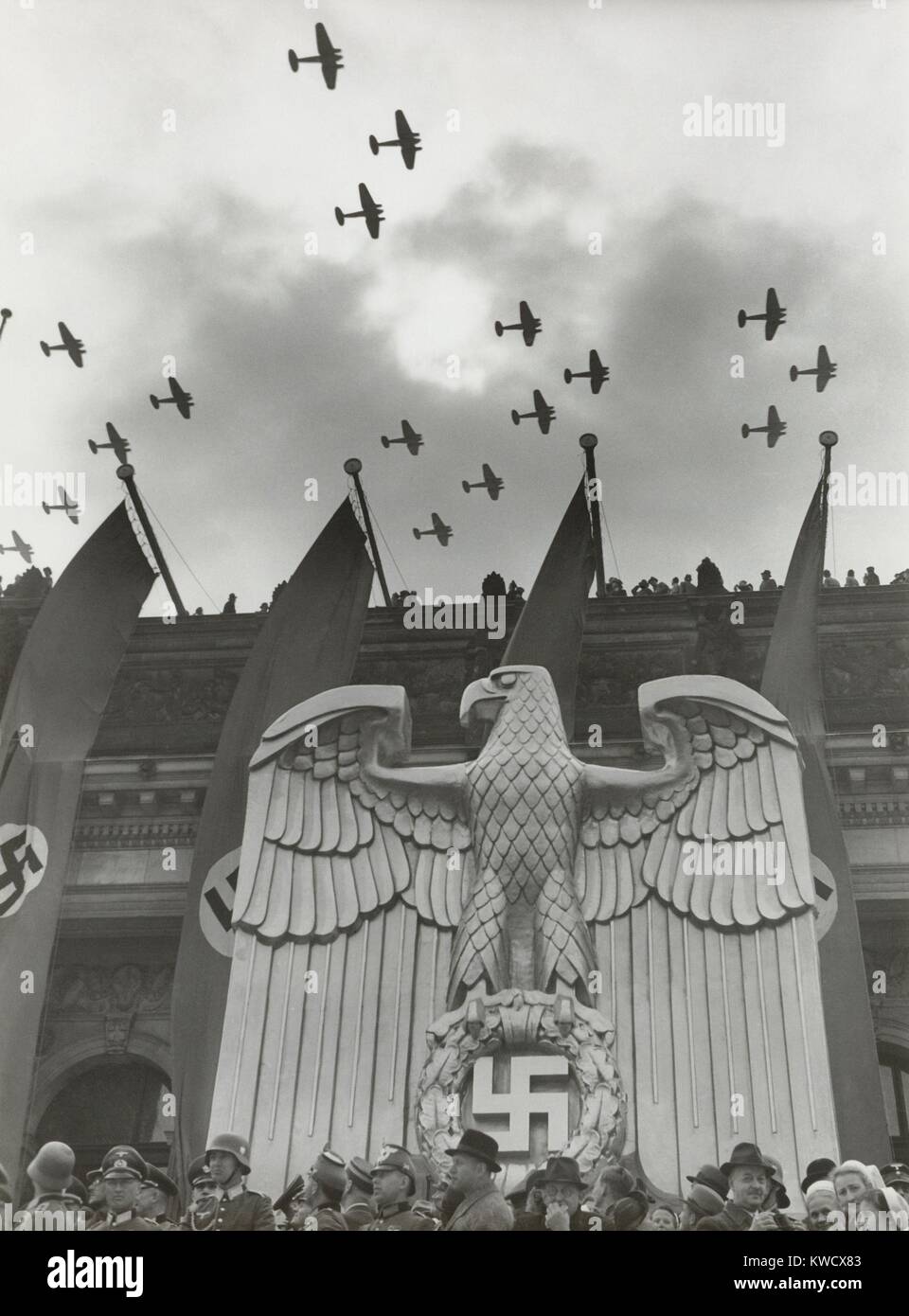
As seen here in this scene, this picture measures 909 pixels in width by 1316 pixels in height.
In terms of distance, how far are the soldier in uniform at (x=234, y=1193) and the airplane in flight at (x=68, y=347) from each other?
9.62 meters

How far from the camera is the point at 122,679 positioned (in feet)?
68.7

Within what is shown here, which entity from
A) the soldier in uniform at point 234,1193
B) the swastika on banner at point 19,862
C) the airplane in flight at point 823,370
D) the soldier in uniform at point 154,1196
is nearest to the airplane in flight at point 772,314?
the airplane in flight at point 823,370

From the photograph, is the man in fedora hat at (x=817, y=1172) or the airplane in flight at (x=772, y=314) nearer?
the man in fedora hat at (x=817, y=1172)

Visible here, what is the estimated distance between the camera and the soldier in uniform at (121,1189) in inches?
516

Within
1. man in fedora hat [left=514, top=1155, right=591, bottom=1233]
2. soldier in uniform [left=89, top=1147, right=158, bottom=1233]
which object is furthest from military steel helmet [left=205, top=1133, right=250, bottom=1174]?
man in fedora hat [left=514, top=1155, right=591, bottom=1233]

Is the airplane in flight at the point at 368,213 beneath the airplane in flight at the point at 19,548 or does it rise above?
above

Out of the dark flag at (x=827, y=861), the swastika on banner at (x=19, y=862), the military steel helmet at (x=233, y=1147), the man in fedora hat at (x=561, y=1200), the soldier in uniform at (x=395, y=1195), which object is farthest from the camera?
the swastika on banner at (x=19, y=862)

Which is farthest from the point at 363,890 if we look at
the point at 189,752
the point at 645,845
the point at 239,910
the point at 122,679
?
the point at 122,679

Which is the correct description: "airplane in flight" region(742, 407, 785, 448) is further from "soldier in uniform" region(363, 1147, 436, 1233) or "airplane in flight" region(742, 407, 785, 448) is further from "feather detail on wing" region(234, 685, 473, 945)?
"soldier in uniform" region(363, 1147, 436, 1233)

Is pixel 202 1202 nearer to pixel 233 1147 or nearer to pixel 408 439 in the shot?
pixel 233 1147

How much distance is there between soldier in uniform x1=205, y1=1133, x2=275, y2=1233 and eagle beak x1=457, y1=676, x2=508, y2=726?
4.15 metres

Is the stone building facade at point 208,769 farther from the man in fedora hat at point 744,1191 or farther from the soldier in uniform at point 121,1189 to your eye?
the man in fedora hat at point 744,1191
